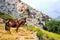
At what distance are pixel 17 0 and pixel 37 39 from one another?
130 meters

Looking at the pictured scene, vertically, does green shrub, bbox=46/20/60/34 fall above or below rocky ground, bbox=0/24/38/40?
below

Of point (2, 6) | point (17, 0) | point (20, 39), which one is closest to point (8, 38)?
point (20, 39)

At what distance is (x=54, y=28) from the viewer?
143 meters

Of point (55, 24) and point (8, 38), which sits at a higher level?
point (8, 38)

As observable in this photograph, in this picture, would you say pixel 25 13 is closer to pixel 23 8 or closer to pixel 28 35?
pixel 23 8

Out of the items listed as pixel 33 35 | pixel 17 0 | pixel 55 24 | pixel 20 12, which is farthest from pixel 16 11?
pixel 33 35

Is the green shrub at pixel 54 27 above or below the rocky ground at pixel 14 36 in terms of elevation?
below

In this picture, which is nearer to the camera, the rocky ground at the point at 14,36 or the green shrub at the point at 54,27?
the rocky ground at the point at 14,36

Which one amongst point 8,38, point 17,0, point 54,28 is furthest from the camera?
point 17,0

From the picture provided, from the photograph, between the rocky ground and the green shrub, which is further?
the green shrub

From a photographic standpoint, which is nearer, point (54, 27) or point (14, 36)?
point (14, 36)

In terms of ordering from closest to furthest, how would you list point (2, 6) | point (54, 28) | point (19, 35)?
point (19, 35), point (54, 28), point (2, 6)

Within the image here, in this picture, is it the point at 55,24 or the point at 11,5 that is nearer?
the point at 55,24

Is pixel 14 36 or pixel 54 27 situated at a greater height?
pixel 14 36
